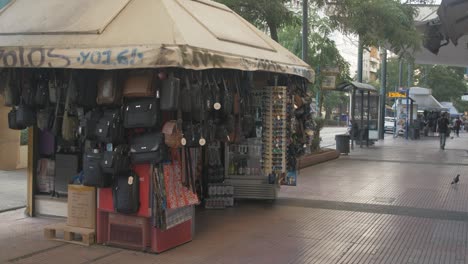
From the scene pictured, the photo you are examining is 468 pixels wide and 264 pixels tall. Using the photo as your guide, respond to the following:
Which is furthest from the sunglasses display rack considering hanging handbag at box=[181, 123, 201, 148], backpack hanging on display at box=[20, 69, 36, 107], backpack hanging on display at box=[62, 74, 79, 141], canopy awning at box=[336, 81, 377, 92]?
canopy awning at box=[336, 81, 377, 92]

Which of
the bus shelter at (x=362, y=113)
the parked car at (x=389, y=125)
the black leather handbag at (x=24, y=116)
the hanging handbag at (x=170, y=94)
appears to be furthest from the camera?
the parked car at (x=389, y=125)

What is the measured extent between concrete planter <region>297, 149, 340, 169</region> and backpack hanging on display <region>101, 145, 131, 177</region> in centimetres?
894

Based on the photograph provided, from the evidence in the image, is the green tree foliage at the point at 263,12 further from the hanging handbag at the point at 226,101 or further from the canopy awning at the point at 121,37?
the hanging handbag at the point at 226,101

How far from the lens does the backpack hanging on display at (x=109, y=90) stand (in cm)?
632

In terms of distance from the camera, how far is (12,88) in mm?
7211

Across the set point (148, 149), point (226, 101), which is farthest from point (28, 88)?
point (226, 101)

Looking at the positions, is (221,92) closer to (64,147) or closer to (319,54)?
(64,147)

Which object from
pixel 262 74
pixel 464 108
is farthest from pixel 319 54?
pixel 464 108

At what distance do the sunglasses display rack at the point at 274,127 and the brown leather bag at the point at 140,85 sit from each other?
270cm

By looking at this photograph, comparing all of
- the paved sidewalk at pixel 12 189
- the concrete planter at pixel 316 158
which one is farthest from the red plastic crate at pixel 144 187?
the concrete planter at pixel 316 158

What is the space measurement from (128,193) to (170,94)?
1.30 meters

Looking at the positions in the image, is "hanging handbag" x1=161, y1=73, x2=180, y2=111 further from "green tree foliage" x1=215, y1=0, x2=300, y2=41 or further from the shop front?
"green tree foliage" x1=215, y1=0, x2=300, y2=41

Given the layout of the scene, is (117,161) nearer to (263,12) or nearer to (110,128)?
(110,128)

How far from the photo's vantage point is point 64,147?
310 inches
